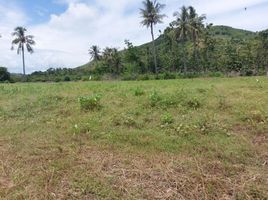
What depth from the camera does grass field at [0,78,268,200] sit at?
4.09 metres

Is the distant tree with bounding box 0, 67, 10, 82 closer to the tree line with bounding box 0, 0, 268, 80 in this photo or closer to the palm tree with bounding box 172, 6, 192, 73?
the tree line with bounding box 0, 0, 268, 80

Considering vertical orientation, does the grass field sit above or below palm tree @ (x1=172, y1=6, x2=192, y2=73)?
below

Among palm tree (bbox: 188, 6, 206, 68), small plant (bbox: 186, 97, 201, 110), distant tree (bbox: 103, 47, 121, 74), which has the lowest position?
small plant (bbox: 186, 97, 201, 110)

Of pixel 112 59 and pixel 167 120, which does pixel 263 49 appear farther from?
pixel 167 120

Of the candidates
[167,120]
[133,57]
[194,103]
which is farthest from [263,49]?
[167,120]

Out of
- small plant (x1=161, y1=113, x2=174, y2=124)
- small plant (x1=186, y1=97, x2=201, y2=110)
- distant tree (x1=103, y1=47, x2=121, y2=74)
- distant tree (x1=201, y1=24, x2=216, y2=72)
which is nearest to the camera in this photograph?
small plant (x1=161, y1=113, x2=174, y2=124)

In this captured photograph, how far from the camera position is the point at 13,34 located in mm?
52500

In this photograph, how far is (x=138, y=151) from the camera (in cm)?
539

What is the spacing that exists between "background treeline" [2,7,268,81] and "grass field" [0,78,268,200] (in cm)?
3683

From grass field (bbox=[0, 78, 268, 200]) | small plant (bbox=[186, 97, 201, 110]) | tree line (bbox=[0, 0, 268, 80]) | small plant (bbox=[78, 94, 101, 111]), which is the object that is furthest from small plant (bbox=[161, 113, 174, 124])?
tree line (bbox=[0, 0, 268, 80])

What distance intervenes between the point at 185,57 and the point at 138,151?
49289mm

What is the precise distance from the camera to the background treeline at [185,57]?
45344 mm

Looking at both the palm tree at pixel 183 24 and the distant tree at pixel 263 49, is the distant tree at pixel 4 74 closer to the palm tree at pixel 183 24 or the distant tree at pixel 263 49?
the palm tree at pixel 183 24

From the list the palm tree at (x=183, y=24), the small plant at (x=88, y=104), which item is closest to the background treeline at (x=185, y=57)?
the palm tree at (x=183, y=24)
